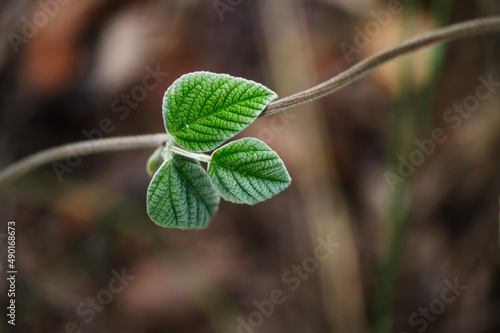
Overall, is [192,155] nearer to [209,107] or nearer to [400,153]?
[209,107]

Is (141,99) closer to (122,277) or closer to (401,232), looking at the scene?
(122,277)

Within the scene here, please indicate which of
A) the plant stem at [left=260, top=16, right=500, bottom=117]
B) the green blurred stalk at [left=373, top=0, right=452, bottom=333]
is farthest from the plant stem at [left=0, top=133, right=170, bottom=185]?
the green blurred stalk at [left=373, top=0, right=452, bottom=333]

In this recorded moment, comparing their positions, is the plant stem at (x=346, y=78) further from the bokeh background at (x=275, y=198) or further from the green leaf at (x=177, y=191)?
the bokeh background at (x=275, y=198)

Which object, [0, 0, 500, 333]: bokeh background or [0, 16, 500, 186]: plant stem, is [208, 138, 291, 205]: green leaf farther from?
[0, 0, 500, 333]: bokeh background

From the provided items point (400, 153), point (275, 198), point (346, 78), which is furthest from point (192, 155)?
point (275, 198)

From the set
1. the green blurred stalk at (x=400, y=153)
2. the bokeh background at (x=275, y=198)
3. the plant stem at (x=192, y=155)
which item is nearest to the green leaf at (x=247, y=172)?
the plant stem at (x=192, y=155)

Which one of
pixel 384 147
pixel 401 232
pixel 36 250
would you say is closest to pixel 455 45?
pixel 384 147
